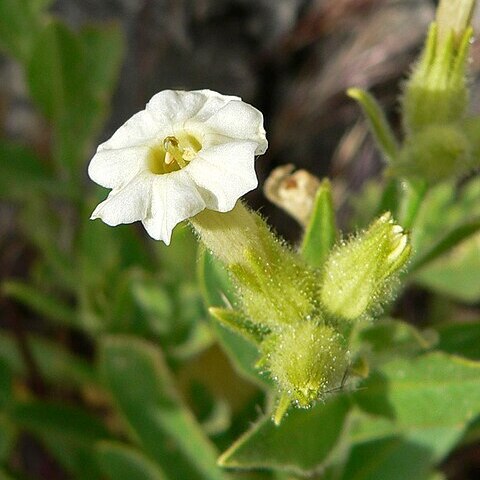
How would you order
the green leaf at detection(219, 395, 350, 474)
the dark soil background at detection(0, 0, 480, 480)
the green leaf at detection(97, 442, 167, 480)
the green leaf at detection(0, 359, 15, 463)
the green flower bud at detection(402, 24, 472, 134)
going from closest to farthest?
the green leaf at detection(219, 395, 350, 474), the green flower bud at detection(402, 24, 472, 134), the green leaf at detection(97, 442, 167, 480), the green leaf at detection(0, 359, 15, 463), the dark soil background at detection(0, 0, 480, 480)

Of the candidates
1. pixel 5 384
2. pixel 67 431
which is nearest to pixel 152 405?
pixel 67 431

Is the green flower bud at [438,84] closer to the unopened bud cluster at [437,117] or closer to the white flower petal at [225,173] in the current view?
the unopened bud cluster at [437,117]

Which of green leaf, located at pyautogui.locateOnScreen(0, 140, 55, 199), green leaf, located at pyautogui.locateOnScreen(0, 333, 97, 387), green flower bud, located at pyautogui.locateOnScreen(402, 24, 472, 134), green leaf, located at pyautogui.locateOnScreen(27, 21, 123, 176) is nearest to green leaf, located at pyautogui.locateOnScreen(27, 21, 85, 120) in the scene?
green leaf, located at pyautogui.locateOnScreen(27, 21, 123, 176)

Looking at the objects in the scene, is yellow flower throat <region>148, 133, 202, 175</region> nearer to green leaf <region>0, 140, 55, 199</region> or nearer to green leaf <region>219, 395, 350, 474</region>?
green leaf <region>219, 395, 350, 474</region>

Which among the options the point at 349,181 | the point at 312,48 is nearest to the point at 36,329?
the point at 349,181

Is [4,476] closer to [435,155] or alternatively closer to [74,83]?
[74,83]

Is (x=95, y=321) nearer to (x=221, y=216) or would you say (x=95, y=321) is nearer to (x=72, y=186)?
(x=72, y=186)
